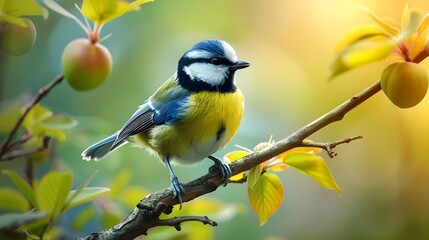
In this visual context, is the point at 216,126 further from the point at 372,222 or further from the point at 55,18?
the point at 55,18

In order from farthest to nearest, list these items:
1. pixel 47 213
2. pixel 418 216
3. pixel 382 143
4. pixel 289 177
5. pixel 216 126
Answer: pixel 289 177, pixel 382 143, pixel 418 216, pixel 216 126, pixel 47 213

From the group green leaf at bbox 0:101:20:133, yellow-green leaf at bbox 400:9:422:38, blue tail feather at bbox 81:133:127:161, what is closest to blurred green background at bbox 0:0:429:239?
blue tail feather at bbox 81:133:127:161

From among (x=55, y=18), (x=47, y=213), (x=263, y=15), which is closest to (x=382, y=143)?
(x=263, y=15)

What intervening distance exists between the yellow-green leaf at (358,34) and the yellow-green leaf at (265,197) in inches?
6.8

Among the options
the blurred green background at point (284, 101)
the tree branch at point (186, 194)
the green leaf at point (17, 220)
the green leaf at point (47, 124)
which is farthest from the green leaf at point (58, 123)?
the blurred green background at point (284, 101)

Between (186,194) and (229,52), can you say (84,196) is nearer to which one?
(186,194)

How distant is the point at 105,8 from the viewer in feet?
1.52

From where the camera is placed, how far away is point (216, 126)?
2.68 ft

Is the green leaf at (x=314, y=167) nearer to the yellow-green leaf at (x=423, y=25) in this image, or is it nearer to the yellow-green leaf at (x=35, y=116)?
the yellow-green leaf at (x=423, y=25)

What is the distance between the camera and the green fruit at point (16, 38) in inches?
20.1

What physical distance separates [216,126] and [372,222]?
61cm

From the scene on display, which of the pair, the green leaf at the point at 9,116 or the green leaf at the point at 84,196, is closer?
the green leaf at the point at 84,196

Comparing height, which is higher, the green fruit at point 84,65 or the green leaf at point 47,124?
the green fruit at point 84,65

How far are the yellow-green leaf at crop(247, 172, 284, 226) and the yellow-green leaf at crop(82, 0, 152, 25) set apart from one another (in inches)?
7.2
